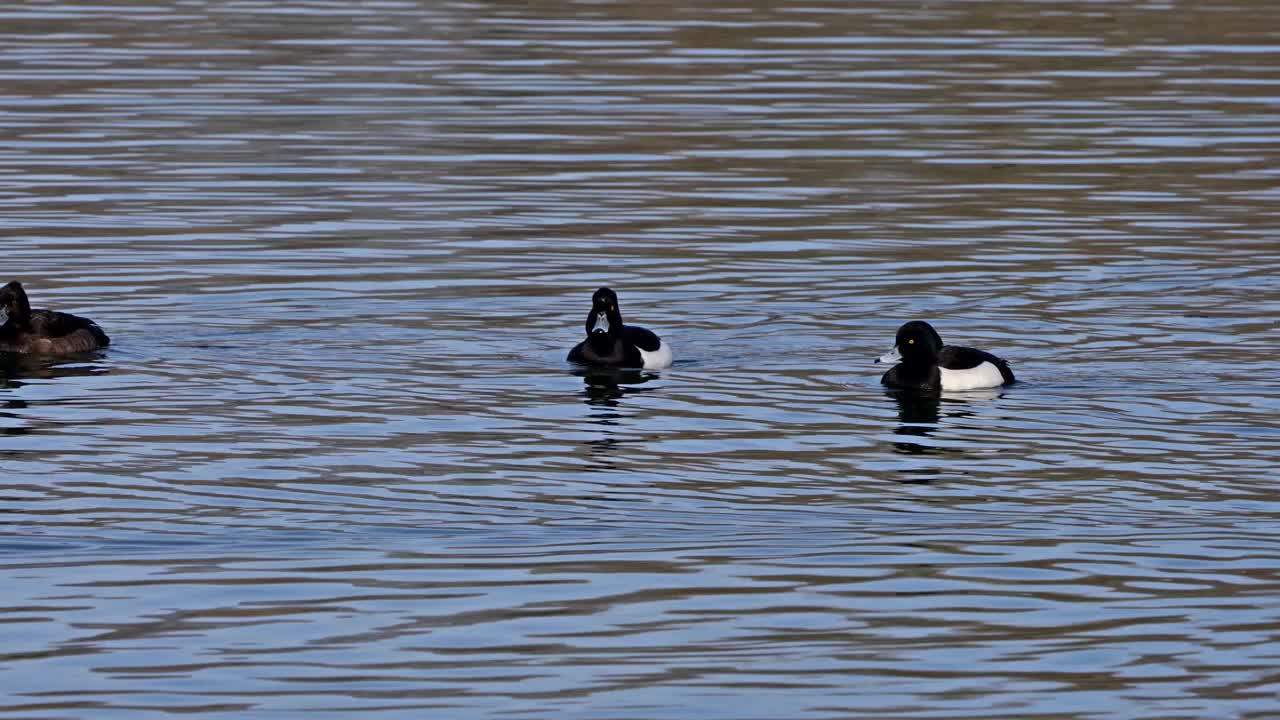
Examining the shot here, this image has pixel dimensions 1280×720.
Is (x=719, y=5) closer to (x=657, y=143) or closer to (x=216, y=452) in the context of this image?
(x=657, y=143)

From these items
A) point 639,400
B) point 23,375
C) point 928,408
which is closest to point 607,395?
point 639,400

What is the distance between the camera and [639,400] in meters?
17.8

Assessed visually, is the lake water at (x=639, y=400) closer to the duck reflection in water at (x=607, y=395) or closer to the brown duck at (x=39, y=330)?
the duck reflection in water at (x=607, y=395)

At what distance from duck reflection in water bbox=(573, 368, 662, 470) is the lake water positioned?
0.05 metres

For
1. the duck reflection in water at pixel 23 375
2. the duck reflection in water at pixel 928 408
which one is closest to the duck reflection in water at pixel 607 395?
the duck reflection in water at pixel 928 408

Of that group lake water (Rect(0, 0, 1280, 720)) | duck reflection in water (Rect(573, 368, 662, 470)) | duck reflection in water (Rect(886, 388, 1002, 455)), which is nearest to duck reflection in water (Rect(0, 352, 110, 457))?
lake water (Rect(0, 0, 1280, 720))

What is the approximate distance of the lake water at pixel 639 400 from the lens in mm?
11008

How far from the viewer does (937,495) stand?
1433 cm

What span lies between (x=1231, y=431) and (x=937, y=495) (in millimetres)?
2741

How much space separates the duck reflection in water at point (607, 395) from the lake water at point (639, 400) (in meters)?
0.05

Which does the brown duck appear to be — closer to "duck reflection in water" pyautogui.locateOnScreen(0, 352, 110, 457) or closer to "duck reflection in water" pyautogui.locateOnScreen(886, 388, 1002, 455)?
"duck reflection in water" pyautogui.locateOnScreen(0, 352, 110, 457)

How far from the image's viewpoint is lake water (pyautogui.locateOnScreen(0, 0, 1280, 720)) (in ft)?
36.1

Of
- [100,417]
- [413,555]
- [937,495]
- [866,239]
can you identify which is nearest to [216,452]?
[100,417]

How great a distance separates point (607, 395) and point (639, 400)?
309 mm
